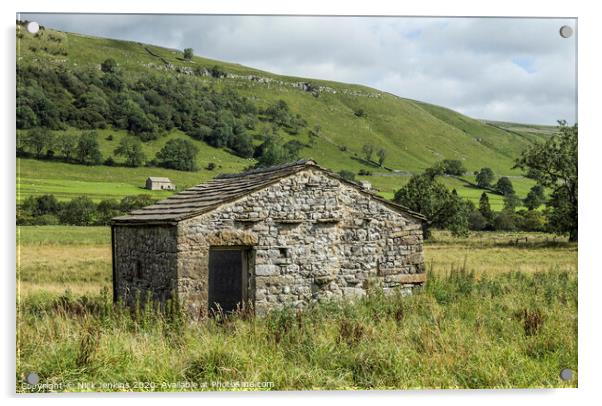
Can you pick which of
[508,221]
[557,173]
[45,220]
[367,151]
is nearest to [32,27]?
[45,220]

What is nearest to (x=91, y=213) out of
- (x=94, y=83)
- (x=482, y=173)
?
(x=94, y=83)

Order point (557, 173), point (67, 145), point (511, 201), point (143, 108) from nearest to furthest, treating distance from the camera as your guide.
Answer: point (67, 145), point (143, 108), point (511, 201), point (557, 173)

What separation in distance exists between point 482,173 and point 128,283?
304 inches

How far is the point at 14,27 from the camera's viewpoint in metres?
9.52

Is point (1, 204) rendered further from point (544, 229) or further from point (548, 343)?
point (544, 229)

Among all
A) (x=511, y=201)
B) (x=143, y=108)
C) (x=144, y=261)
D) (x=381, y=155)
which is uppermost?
(x=143, y=108)

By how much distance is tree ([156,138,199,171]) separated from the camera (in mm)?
13578

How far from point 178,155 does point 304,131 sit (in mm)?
2614

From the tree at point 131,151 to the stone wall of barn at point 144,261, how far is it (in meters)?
1.17

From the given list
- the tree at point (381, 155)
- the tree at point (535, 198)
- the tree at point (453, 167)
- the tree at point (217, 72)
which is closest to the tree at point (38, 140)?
the tree at point (217, 72)

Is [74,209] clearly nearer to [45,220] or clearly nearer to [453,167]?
[45,220]

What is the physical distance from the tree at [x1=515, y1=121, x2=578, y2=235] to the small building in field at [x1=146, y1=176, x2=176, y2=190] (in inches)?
301

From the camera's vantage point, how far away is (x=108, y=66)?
12.9 metres

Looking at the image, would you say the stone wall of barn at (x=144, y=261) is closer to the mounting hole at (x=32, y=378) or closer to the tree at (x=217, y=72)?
the tree at (x=217, y=72)
